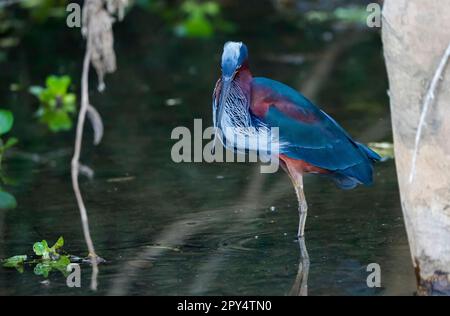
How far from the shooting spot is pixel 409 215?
4777 mm

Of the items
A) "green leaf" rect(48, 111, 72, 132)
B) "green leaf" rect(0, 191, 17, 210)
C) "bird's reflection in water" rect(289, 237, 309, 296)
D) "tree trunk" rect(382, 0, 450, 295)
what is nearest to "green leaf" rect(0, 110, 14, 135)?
"green leaf" rect(0, 191, 17, 210)

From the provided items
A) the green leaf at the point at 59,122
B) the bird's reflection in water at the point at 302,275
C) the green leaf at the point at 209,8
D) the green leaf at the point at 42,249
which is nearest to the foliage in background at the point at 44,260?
the green leaf at the point at 42,249

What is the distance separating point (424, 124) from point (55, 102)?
6.09m

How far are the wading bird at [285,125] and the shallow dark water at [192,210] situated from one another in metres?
0.35

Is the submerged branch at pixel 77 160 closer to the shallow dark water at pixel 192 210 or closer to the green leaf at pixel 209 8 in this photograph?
the shallow dark water at pixel 192 210

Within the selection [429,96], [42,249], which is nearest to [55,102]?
[42,249]

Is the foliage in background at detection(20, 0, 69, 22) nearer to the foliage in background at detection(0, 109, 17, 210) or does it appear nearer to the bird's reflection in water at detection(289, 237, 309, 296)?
the foliage in background at detection(0, 109, 17, 210)

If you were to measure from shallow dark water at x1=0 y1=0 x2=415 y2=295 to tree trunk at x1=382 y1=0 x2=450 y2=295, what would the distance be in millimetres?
263

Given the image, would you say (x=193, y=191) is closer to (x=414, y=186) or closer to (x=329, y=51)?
(x=414, y=186)

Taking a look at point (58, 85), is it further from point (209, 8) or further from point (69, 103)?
point (209, 8)

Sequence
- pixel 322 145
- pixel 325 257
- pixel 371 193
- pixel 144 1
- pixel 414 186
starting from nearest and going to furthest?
1. pixel 414 186
2. pixel 325 257
3. pixel 322 145
4. pixel 371 193
5. pixel 144 1

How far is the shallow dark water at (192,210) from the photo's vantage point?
17.1 feet

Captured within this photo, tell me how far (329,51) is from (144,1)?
3.59m
